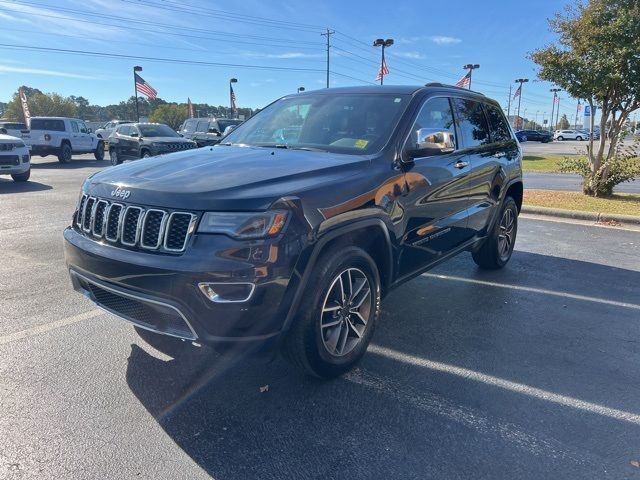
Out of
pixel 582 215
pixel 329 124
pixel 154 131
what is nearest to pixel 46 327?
pixel 329 124

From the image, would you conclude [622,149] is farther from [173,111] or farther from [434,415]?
[173,111]

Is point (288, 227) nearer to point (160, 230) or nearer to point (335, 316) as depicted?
point (160, 230)

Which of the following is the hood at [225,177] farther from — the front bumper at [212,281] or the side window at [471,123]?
the side window at [471,123]

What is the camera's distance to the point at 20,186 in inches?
516

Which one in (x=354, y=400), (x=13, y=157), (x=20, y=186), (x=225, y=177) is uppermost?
(x=225, y=177)

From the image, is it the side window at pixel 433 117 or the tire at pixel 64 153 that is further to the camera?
the tire at pixel 64 153

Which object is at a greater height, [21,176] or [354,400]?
[21,176]

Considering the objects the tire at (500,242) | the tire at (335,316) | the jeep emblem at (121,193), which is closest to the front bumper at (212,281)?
the tire at (335,316)

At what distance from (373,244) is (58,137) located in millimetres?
22731

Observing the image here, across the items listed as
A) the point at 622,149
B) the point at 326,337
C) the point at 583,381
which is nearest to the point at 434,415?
the point at 326,337

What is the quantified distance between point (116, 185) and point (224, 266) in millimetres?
1060

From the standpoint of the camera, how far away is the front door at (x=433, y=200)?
146 inches

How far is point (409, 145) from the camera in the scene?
3656 mm

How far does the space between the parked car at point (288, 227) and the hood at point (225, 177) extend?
0.5 inches
